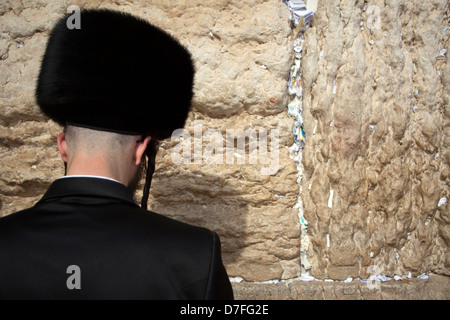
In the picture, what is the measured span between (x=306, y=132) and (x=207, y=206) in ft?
2.36

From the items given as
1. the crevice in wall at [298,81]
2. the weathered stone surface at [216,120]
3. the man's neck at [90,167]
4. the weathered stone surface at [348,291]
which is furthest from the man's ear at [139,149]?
the weathered stone surface at [348,291]

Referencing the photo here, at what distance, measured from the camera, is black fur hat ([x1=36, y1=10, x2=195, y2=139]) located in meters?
1.21

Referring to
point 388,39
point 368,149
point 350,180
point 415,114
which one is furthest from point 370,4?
point 350,180

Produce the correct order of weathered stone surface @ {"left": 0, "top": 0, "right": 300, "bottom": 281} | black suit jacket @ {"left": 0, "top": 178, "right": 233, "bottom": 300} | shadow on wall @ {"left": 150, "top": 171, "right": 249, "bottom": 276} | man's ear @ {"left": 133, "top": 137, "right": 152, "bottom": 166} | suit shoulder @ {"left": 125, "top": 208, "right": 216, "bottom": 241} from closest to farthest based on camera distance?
black suit jacket @ {"left": 0, "top": 178, "right": 233, "bottom": 300}, suit shoulder @ {"left": 125, "top": 208, "right": 216, "bottom": 241}, man's ear @ {"left": 133, "top": 137, "right": 152, "bottom": 166}, weathered stone surface @ {"left": 0, "top": 0, "right": 300, "bottom": 281}, shadow on wall @ {"left": 150, "top": 171, "right": 249, "bottom": 276}

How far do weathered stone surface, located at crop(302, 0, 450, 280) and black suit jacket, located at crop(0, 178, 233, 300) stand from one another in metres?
1.15

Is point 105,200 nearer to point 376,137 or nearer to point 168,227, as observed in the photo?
point 168,227

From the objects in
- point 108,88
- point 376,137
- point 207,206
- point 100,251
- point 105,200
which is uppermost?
point 108,88

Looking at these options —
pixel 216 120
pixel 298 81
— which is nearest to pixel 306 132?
pixel 298 81

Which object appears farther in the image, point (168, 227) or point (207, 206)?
point (207, 206)

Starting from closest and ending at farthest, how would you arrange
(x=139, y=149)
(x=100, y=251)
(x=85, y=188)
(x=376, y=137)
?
(x=100, y=251) < (x=85, y=188) < (x=139, y=149) < (x=376, y=137)

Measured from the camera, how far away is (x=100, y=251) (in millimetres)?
1020

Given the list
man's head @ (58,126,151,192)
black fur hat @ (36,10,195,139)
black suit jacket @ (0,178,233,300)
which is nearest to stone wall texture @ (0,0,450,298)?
black fur hat @ (36,10,195,139)

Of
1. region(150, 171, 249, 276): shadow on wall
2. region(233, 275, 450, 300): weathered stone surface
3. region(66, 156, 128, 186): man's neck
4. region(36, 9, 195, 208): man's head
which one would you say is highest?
region(36, 9, 195, 208): man's head

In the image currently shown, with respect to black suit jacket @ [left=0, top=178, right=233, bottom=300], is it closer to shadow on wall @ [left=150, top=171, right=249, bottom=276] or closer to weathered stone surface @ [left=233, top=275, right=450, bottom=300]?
shadow on wall @ [left=150, top=171, right=249, bottom=276]
